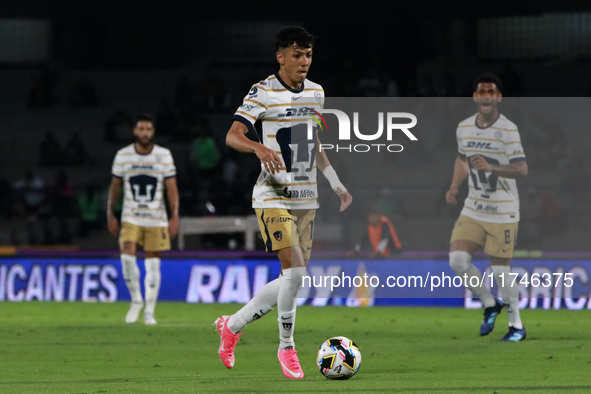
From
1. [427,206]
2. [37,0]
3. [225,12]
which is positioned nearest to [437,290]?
[427,206]

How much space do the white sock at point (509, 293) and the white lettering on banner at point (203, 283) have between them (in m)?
5.90

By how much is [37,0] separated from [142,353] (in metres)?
14.9

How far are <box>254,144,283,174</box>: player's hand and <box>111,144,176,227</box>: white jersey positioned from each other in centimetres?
482

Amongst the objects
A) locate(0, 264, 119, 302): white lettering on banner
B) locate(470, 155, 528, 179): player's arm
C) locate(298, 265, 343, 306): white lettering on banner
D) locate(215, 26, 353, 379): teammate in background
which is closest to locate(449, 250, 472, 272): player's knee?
locate(470, 155, 528, 179): player's arm

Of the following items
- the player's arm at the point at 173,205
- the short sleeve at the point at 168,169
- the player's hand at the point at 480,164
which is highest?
the player's hand at the point at 480,164

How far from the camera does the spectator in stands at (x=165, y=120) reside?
19.8 metres

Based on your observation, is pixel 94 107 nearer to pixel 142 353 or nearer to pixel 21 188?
pixel 21 188

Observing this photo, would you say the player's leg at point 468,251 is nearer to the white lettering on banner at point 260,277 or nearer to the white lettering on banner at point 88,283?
the white lettering on banner at point 260,277

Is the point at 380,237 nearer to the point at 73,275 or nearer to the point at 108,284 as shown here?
the point at 108,284

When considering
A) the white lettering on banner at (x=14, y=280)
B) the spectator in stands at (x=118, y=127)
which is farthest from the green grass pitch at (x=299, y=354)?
the spectator in stands at (x=118, y=127)

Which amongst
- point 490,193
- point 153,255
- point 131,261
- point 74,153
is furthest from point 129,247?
point 74,153

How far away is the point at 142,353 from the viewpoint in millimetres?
7340

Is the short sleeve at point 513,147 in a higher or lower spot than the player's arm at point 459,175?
higher

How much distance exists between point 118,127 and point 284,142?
48.8ft
